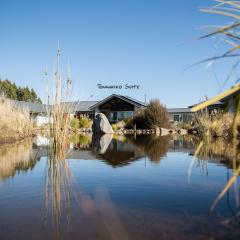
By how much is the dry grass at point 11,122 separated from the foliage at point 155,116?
1165cm

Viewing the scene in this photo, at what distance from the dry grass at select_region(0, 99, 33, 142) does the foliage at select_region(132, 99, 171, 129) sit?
38.2 feet

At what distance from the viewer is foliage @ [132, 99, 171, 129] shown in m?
22.3

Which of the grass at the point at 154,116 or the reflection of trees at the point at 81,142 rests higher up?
the grass at the point at 154,116

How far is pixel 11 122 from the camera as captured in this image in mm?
10094

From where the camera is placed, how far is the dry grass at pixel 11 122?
947 cm

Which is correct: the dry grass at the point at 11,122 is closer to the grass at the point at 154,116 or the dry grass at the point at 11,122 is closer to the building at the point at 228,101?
the building at the point at 228,101

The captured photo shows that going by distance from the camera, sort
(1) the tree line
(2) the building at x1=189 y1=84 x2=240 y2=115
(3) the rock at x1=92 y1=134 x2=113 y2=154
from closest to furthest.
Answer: (2) the building at x1=189 y1=84 x2=240 y2=115 < (3) the rock at x1=92 y1=134 x2=113 y2=154 < (1) the tree line

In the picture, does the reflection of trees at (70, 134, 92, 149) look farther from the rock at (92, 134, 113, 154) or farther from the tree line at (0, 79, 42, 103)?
the tree line at (0, 79, 42, 103)

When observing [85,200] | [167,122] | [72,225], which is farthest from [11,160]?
[167,122]

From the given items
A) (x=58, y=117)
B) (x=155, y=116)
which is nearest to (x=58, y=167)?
(x=58, y=117)

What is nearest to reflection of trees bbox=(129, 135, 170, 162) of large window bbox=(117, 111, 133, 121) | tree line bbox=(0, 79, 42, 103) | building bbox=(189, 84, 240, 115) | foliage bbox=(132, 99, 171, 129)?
building bbox=(189, 84, 240, 115)

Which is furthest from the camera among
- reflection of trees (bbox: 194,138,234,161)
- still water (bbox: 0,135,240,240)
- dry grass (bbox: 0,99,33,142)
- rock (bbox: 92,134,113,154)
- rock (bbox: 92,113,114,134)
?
rock (bbox: 92,113,114,134)

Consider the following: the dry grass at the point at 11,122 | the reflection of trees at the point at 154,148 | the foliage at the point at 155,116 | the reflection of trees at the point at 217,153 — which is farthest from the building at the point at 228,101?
the foliage at the point at 155,116

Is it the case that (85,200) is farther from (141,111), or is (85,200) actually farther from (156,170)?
(141,111)
